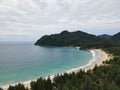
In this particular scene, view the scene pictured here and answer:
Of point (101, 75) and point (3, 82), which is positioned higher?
point (101, 75)

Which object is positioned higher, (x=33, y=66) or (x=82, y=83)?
(x=82, y=83)

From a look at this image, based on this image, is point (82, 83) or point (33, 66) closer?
point (82, 83)

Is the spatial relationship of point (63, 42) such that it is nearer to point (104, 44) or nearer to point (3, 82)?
point (104, 44)

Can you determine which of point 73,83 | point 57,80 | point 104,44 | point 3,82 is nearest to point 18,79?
point 3,82

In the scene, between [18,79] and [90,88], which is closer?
[90,88]

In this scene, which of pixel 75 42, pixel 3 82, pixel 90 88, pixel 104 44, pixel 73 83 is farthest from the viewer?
pixel 75 42

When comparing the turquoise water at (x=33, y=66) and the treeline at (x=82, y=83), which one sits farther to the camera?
the turquoise water at (x=33, y=66)

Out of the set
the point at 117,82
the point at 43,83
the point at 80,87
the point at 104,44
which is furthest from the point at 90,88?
the point at 104,44

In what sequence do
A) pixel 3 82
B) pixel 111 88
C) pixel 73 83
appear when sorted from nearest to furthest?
pixel 111 88
pixel 73 83
pixel 3 82

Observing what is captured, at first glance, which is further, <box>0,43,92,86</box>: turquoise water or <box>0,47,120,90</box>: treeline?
<box>0,43,92,86</box>: turquoise water

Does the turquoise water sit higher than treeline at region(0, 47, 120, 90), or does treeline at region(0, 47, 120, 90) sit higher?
treeline at region(0, 47, 120, 90)

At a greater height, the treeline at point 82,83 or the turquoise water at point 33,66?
the treeline at point 82,83
